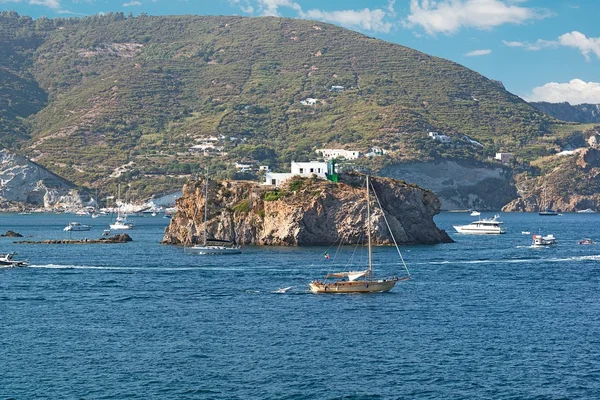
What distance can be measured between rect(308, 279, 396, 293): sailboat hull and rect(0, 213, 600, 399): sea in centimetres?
113

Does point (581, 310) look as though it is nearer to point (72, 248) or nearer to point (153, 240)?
point (72, 248)

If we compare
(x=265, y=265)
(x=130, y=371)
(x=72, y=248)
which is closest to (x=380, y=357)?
(x=130, y=371)

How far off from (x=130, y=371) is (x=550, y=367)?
2128 centimetres

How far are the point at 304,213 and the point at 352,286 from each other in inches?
1851

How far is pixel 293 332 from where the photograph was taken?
61.2 m

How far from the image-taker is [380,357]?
54.2 m

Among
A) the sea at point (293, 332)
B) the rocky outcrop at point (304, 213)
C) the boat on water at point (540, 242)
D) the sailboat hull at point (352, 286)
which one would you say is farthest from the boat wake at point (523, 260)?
the sailboat hull at point (352, 286)

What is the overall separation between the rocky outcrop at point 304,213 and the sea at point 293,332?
20.4 m

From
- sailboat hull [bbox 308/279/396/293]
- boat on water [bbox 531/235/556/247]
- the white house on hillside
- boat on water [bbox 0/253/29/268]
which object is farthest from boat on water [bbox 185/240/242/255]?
boat on water [bbox 531/235/556/247]

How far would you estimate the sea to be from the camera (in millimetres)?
48281

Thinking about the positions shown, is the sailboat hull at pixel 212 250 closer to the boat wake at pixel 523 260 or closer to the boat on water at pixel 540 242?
the boat wake at pixel 523 260

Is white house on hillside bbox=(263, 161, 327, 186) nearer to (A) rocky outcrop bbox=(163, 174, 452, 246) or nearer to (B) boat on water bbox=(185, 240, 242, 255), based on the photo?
(A) rocky outcrop bbox=(163, 174, 452, 246)

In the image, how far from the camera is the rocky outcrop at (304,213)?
4892 inches

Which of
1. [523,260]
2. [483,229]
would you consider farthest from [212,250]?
[483,229]
